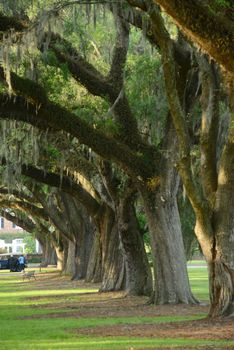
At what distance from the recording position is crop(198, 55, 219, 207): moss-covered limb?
17.0 m

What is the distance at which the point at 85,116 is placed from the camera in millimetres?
22766

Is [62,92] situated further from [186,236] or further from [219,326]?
[186,236]

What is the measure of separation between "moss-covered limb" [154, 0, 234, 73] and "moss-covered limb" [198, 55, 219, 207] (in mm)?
6331

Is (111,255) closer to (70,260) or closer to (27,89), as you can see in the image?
(27,89)

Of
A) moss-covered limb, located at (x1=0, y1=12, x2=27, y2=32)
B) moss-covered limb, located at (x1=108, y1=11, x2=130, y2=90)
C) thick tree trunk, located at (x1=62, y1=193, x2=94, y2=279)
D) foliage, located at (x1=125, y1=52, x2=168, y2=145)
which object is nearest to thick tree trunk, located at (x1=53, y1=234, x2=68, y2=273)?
thick tree trunk, located at (x1=62, y1=193, x2=94, y2=279)

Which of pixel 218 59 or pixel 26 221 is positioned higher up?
pixel 26 221

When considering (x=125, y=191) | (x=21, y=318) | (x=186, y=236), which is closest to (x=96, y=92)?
(x=125, y=191)

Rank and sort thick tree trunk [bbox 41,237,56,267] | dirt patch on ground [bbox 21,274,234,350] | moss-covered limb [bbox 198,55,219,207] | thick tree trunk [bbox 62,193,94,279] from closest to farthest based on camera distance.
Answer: dirt patch on ground [bbox 21,274,234,350] → moss-covered limb [bbox 198,55,219,207] → thick tree trunk [bbox 62,193,94,279] → thick tree trunk [bbox 41,237,56,267]

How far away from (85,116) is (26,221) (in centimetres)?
3953

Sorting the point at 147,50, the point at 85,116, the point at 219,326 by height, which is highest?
the point at 147,50

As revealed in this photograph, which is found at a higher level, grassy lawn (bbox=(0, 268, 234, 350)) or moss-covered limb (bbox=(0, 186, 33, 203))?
moss-covered limb (bbox=(0, 186, 33, 203))

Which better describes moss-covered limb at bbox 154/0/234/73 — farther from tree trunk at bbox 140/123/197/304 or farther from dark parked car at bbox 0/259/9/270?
dark parked car at bbox 0/259/9/270

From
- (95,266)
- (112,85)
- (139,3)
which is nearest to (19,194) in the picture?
(95,266)

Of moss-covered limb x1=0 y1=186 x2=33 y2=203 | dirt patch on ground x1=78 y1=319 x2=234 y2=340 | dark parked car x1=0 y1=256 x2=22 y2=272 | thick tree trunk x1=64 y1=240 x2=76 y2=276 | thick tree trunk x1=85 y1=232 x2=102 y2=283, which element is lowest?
dirt patch on ground x1=78 y1=319 x2=234 y2=340
